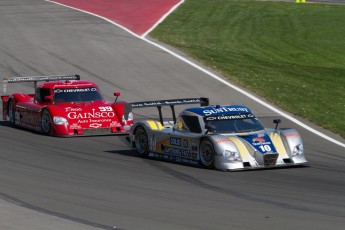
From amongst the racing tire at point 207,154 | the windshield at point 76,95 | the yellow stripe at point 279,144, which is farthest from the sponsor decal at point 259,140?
the windshield at point 76,95

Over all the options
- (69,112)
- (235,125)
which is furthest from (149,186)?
(69,112)

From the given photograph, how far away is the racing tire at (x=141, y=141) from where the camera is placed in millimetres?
21766

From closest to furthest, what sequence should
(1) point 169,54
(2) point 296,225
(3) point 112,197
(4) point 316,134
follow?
1. (2) point 296,225
2. (3) point 112,197
3. (4) point 316,134
4. (1) point 169,54

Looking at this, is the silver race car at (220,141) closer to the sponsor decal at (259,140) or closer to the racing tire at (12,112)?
the sponsor decal at (259,140)

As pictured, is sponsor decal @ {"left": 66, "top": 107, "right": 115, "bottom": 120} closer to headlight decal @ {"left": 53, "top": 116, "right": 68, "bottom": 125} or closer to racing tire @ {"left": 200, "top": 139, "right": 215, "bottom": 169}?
headlight decal @ {"left": 53, "top": 116, "right": 68, "bottom": 125}

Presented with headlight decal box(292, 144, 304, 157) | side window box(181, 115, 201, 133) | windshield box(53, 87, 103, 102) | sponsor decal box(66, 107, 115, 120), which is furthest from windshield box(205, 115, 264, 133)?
windshield box(53, 87, 103, 102)

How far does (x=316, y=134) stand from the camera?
25531mm

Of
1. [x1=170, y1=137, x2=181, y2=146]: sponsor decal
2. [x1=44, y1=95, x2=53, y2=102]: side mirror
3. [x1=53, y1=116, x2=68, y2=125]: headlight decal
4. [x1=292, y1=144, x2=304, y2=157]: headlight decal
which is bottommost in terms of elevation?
[x1=292, y1=144, x2=304, y2=157]: headlight decal

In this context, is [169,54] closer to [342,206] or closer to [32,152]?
[32,152]

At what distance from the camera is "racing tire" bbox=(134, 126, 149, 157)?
2177cm

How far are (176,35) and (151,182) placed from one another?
84.4 feet

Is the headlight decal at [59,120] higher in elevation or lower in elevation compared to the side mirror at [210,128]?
lower

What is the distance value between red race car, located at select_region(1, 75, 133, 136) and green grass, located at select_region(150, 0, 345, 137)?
6087mm

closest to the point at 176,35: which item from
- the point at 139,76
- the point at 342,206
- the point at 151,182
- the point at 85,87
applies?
the point at 139,76
